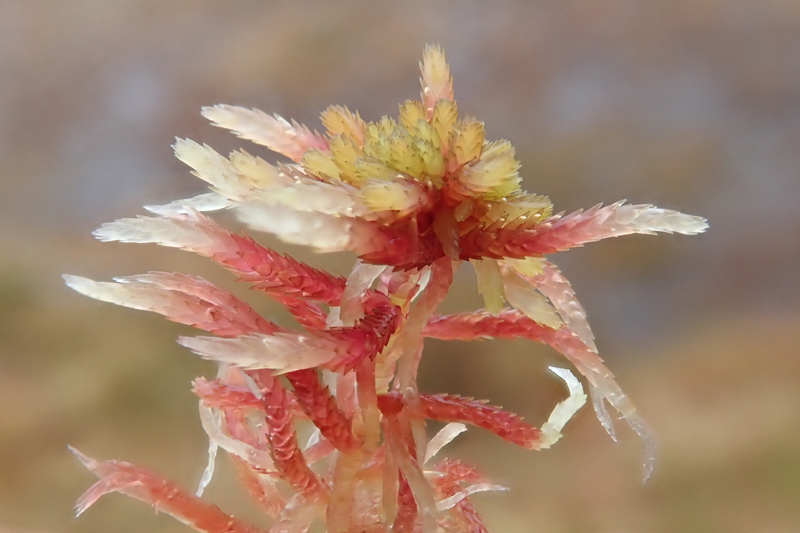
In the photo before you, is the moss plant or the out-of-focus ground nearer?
the moss plant

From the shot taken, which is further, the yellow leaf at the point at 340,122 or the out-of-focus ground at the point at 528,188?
the out-of-focus ground at the point at 528,188

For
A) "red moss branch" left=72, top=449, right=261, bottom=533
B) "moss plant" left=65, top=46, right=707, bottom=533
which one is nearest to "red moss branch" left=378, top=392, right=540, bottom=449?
"moss plant" left=65, top=46, right=707, bottom=533

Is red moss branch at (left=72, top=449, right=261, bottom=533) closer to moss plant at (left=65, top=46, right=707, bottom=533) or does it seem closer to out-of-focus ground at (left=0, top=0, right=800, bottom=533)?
moss plant at (left=65, top=46, right=707, bottom=533)

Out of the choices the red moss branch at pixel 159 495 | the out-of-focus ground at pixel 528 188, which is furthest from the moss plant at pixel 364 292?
the out-of-focus ground at pixel 528 188

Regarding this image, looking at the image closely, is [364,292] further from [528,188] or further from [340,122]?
[528,188]

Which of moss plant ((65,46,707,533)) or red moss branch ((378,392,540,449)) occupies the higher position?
moss plant ((65,46,707,533))

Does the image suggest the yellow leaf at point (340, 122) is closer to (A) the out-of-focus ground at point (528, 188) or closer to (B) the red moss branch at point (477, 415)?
(B) the red moss branch at point (477, 415)
